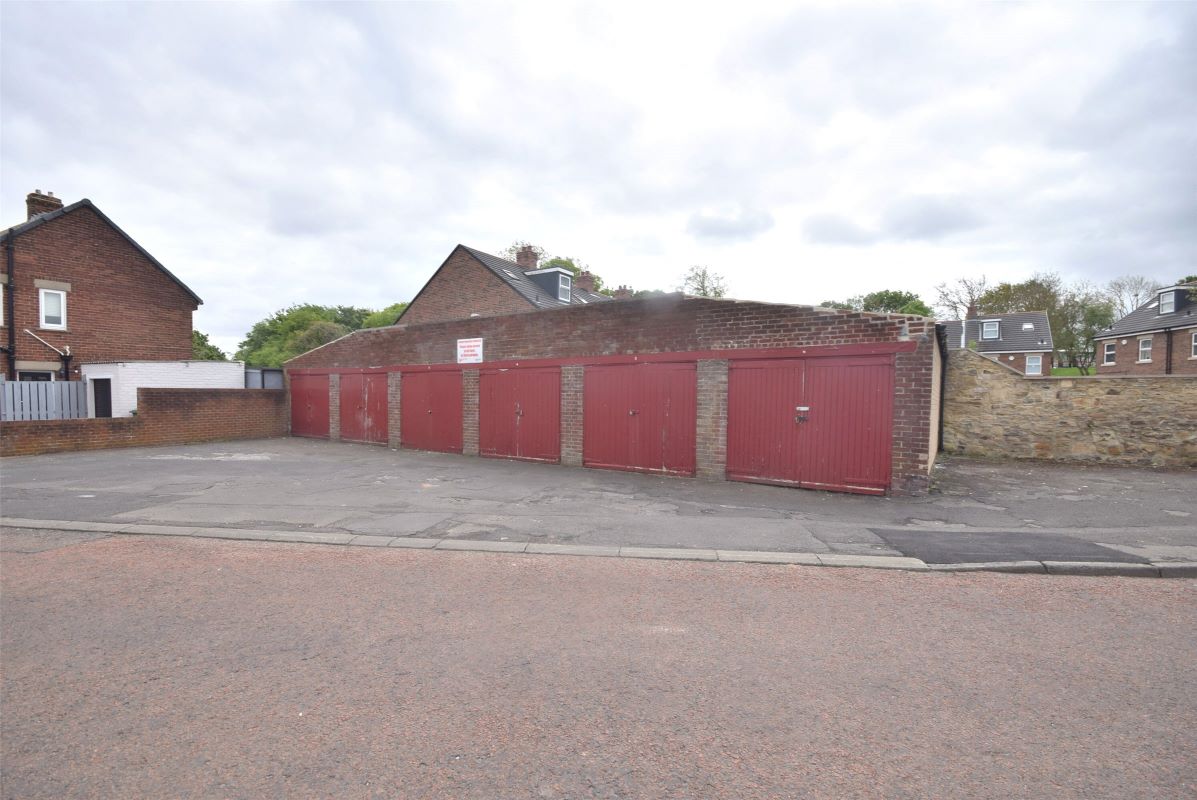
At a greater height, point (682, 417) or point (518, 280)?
point (518, 280)

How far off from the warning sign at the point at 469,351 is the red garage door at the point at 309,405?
705 centimetres

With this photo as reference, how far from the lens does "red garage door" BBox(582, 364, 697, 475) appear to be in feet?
38.0

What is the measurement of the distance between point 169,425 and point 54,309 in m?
6.89

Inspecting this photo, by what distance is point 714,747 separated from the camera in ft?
9.07

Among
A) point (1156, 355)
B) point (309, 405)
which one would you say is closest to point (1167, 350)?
point (1156, 355)

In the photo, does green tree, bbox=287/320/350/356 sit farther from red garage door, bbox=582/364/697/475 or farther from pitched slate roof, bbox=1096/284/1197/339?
pitched slate roof, bbox=1096/284/1197/339

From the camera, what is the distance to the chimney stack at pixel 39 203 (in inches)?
797

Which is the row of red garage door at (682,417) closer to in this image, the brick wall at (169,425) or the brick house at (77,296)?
the brick wall at (169,425)

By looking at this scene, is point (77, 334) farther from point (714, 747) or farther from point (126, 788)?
point (714, 747)

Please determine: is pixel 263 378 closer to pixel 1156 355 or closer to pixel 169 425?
pixel 169 425

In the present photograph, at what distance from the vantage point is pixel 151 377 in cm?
1852

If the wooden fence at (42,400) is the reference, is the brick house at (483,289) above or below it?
above

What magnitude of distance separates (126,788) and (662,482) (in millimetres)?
9199

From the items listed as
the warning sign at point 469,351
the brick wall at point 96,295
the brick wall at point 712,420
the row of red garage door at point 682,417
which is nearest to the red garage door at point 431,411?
the row of red garage door at point 682,417
